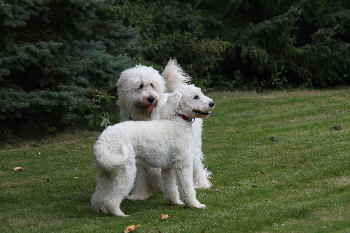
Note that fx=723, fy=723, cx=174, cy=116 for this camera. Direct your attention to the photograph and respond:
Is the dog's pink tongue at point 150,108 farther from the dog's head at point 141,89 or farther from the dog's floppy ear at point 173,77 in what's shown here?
the dog's floppy ear at point 173,77

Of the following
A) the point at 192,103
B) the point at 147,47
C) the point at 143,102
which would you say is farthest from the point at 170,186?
the point at 147,47

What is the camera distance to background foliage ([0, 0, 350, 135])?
11.4 meters

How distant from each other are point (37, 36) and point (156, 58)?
14.5ft

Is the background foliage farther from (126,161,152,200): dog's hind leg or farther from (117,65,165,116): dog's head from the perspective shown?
(126,161,152,200): dog's hind leg

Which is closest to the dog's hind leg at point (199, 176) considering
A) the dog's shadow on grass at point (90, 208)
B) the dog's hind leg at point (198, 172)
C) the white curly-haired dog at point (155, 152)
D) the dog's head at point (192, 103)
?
the dog's hind leg at point (198, 172)

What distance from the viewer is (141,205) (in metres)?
7.62

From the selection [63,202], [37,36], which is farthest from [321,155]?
[37,36]

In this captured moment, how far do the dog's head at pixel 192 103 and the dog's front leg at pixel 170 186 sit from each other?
609 mm

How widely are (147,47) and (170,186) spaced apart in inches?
330

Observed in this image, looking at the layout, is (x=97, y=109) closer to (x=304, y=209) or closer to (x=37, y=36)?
(x=37, y=36)

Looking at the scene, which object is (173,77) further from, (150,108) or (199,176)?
(199,176)

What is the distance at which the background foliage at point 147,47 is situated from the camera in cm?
1135

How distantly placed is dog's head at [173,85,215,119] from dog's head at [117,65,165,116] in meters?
0.53

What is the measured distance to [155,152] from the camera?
7.11 m
